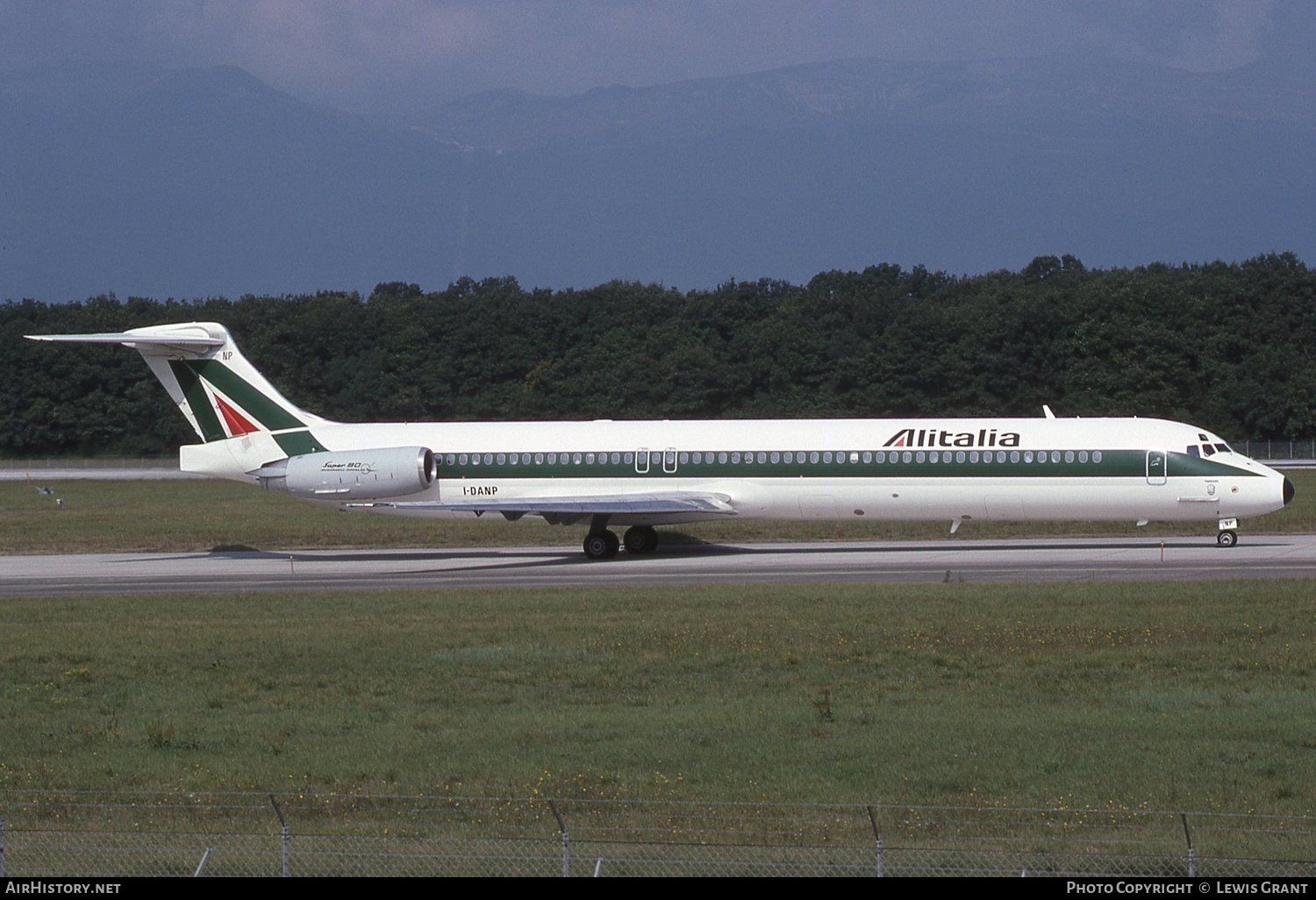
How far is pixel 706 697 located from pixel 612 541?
62.4 feet

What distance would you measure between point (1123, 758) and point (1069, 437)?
2203cm

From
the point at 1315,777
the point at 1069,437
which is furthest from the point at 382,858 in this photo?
the point at 1069,437

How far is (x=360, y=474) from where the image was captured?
36.2 m

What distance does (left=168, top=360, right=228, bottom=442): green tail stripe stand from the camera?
3769cm

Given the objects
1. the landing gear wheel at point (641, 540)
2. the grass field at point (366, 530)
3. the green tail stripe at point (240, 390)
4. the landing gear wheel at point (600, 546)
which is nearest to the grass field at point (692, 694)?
the landing gear wheel at point (600, 546)

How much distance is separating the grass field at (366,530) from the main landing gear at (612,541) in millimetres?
3786

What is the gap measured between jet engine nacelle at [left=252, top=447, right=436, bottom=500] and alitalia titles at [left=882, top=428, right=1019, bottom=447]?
11905 mm

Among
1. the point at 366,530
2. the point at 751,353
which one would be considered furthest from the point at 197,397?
the point at 751,353

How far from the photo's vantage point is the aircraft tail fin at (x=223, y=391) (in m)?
37.5

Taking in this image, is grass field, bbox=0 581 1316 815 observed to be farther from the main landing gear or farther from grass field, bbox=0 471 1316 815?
the main landing gear

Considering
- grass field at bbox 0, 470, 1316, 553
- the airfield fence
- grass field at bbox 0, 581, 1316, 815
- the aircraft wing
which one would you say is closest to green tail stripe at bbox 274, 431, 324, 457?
the aircraft wing

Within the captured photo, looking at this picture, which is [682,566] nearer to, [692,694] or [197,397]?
[197,397]

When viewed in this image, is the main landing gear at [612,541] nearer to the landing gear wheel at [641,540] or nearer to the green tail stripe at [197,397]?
the landing gear wheel at [641,540]

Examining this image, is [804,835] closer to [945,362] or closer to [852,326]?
[945,362]
